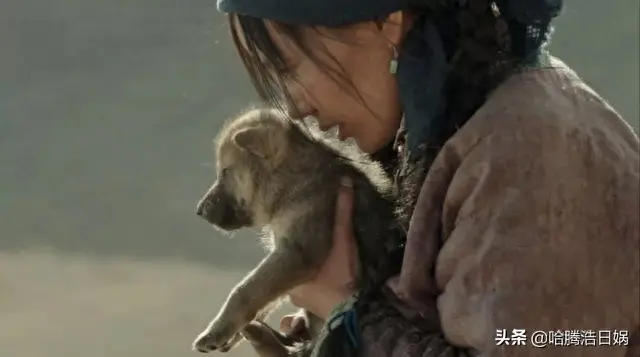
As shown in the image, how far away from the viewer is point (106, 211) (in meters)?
1.72

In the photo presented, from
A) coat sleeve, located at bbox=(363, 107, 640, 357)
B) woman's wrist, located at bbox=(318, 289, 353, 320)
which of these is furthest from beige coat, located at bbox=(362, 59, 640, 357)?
woman's wrist, located at bbox=(318, 289, 353, 320)

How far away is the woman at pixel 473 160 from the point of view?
0.88 meters

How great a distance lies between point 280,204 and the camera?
1.24 metres

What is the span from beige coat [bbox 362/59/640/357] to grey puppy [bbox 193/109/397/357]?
0.78 feet

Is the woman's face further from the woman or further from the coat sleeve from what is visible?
the coat sleeve

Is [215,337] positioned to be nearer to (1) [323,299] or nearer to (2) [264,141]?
(1) [323,299]

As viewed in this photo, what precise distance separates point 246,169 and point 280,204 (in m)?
0.06

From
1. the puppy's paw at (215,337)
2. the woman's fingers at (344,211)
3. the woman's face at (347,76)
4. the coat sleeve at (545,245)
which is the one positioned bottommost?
the puppy's paw at (215,337)

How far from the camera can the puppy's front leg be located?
1.19 meters

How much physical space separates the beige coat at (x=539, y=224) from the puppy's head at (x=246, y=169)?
328mm

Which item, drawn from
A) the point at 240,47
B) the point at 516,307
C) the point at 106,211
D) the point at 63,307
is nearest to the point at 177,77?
the point at 106,211

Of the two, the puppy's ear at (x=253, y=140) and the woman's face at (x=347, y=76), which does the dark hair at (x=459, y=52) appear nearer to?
the woman's face at (x=347, y=76)

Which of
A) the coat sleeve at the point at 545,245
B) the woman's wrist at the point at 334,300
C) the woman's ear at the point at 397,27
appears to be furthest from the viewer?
the woman's wrist at the point at 334,300

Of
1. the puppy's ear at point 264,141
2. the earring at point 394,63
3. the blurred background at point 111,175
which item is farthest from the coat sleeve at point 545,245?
the blurred background at point 111,175
